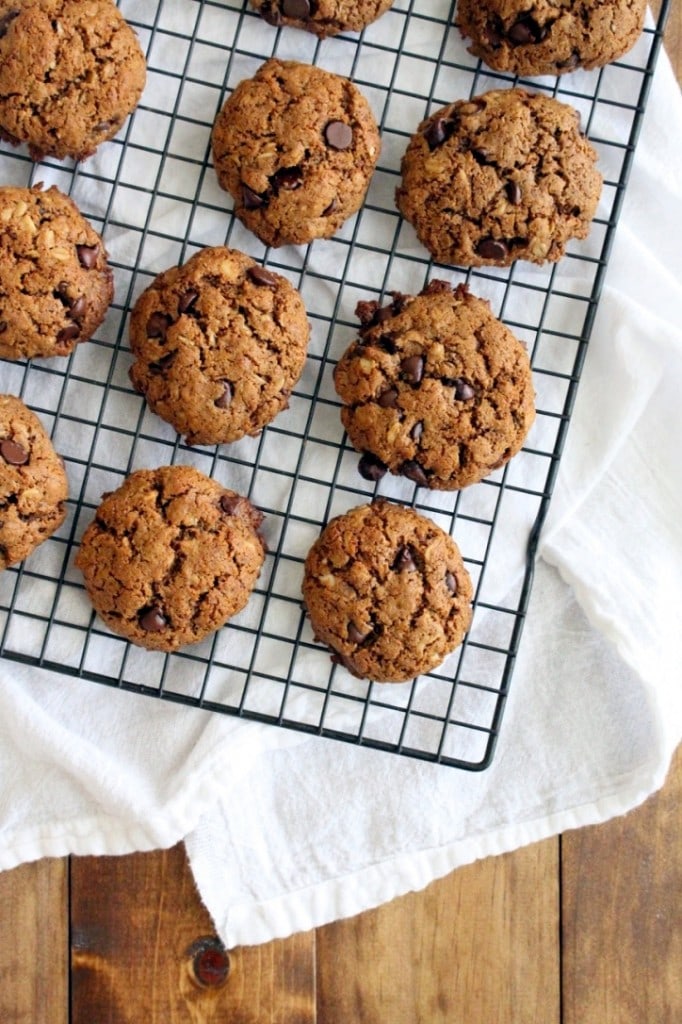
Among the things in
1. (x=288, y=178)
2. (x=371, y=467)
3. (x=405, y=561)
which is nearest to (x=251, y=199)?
(x=288, y=178)

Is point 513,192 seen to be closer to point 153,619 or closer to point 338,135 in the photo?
point 338,135

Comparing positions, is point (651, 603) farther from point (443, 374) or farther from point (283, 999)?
point (283, 999)

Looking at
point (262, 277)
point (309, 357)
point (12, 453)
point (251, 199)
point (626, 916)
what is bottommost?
point (626, 916)

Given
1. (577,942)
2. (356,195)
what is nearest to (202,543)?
(356,195)

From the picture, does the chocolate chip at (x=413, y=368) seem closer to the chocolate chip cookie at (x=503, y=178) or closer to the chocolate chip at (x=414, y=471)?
the chocolate chip at (x=414, y=471)

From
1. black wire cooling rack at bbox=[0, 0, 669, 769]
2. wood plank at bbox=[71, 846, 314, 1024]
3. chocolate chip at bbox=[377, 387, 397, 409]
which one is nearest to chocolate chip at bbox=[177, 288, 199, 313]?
black wire cooling rack at bbox=[0, 0, 669, 769]
